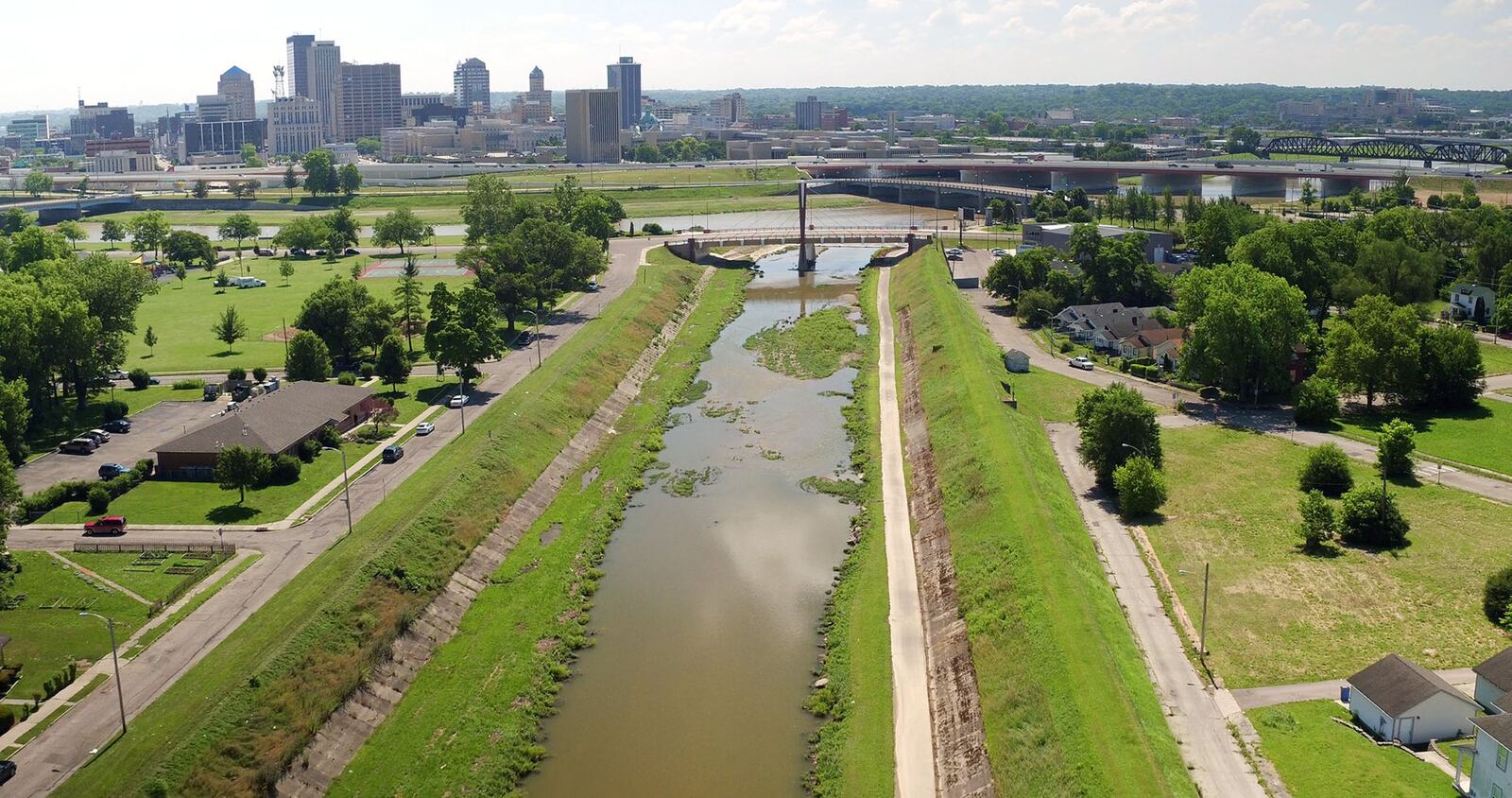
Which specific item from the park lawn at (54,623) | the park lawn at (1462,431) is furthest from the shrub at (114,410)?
the park lawn at (1462,431)

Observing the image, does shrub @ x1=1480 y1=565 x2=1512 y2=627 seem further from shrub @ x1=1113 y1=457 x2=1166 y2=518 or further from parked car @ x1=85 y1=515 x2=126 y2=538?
parked car @ x1=85 y1=515 x2=126 y2=538

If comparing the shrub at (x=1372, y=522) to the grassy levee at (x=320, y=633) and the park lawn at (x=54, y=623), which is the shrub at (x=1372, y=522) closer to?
the grassy levee at (x=320, y=633)

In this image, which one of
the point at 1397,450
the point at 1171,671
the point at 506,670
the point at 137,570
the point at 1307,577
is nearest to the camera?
the point at 1171,671

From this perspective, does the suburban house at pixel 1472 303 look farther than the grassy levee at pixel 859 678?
Yes

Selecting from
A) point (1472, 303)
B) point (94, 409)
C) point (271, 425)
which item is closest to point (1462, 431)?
point (1472, 303)

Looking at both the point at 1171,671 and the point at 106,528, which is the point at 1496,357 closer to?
the point at 1171,671

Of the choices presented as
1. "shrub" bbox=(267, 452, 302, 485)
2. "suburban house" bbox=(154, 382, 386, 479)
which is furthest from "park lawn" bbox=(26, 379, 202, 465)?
"shrub" bbox=(267, 452, 302, 485)

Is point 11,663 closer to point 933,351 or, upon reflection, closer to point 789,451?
point 789,451
